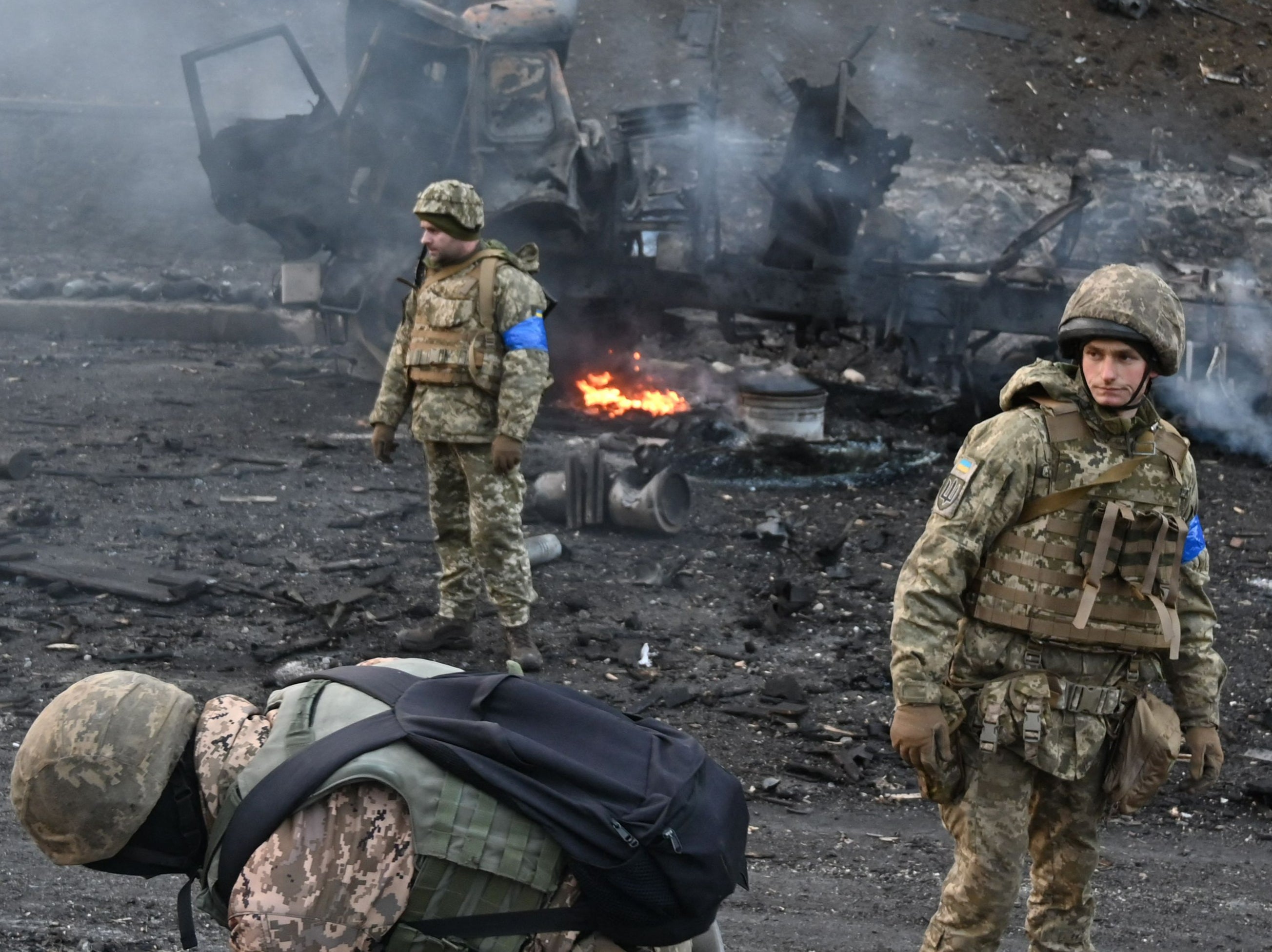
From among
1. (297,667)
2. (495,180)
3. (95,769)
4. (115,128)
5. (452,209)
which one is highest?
(115,128)

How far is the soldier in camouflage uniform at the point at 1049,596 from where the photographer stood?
333 cm

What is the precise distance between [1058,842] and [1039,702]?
48cm

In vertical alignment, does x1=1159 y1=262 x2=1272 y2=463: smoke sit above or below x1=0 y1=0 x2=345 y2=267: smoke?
below

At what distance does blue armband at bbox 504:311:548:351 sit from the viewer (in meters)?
6.10

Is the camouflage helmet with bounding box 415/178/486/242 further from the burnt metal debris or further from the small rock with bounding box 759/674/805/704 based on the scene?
the burnt metal debris

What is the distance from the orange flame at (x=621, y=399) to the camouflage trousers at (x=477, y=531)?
484cm

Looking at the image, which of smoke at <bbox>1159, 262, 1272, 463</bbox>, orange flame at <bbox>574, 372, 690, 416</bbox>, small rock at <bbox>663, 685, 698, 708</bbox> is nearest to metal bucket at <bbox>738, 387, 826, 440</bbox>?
orange flame at <bbox>574, 372, 690, 416</bbox>

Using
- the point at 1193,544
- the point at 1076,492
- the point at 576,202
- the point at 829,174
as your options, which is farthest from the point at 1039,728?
the point at 576,202

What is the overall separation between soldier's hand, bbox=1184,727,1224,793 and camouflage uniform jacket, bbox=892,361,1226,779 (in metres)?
0.04

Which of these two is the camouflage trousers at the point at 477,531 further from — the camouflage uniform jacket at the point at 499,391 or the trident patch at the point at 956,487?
the trident patch at the point at 956,487

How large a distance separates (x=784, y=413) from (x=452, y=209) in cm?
486

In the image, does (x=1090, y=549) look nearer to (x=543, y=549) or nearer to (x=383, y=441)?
(x=383, y=441)

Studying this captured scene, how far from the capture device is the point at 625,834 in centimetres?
234

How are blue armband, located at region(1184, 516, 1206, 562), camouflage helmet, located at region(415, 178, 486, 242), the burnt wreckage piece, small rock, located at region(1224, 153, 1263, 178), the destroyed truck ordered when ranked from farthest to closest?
small rock, located at region(1224, 153, 1263, 178)
the destroyed truck
the burnt wreckage piece
camouflage helmet, located at region(415, 178, 486, 242)
blue armband, located at region(1184, 516, 1206, 562)
